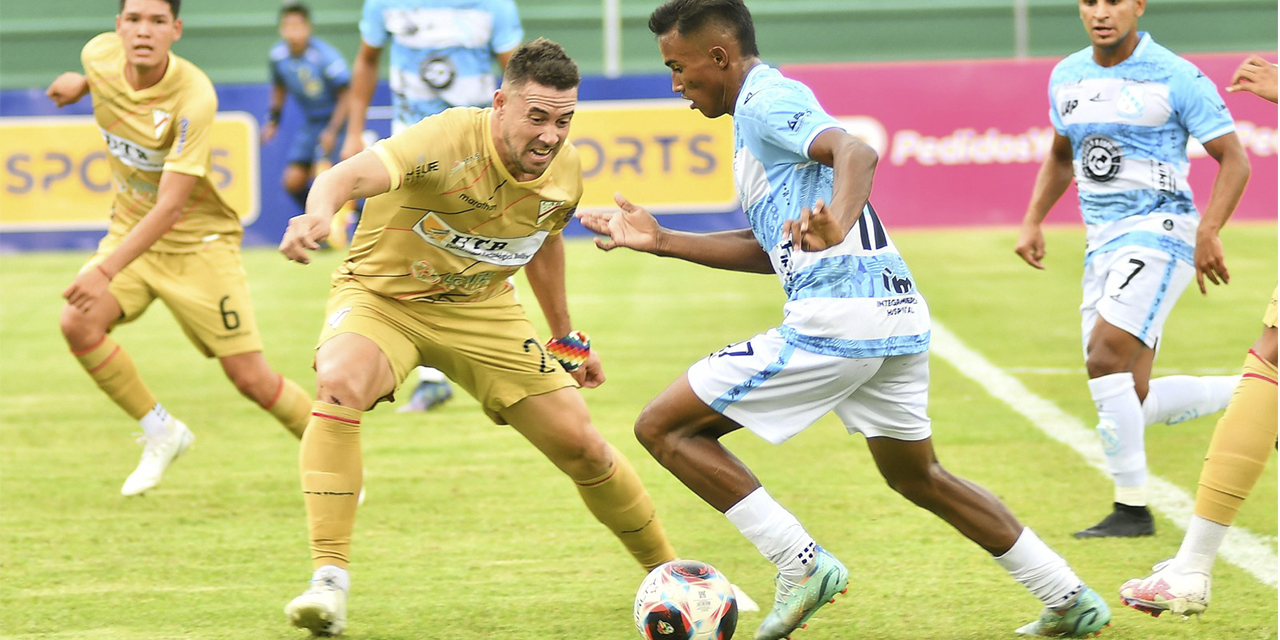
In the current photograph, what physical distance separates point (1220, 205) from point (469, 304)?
2691mm

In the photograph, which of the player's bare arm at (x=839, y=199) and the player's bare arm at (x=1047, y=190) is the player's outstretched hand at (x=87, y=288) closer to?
the player's bare arm at (x=839, y=199)

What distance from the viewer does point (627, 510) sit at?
16.2 ft

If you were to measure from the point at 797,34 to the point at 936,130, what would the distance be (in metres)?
6.14

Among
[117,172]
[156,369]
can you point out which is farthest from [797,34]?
[117,172]

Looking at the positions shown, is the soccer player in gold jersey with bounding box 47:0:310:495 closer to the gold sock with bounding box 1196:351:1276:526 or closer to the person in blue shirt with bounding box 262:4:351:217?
the gold sock with bounding box 1196:351:1276:526

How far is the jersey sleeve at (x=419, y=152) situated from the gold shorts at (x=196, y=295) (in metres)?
2.33

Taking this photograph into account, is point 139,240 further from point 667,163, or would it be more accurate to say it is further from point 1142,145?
point 667,163

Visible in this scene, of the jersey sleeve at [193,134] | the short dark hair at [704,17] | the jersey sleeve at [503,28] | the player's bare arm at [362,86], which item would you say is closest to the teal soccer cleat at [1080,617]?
the short dark hair at [704,17]

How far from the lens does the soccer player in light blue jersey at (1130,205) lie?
5.82 m

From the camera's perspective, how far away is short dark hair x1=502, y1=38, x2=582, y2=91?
180 inches

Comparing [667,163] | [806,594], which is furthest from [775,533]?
[667,163]

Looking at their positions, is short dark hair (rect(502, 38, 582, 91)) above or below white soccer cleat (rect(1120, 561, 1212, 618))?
above

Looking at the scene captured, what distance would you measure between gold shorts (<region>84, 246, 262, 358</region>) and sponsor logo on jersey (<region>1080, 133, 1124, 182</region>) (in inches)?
141

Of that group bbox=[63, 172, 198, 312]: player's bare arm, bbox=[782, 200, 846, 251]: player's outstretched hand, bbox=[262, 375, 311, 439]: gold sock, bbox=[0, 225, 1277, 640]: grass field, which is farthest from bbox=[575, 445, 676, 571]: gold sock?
bbox=[63, 172, 198, 312]: player's bare arm
